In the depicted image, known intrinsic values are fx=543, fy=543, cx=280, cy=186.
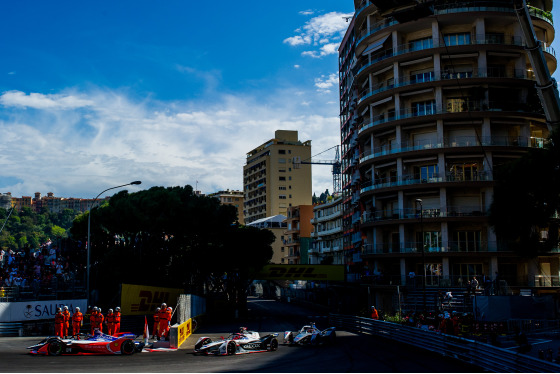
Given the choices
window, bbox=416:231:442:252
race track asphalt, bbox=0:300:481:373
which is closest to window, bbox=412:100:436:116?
window, bbox=416:231:442:252

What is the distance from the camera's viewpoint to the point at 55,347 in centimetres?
2086

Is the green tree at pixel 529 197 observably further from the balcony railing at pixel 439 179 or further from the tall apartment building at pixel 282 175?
the tall apartment building at pixel 282 175

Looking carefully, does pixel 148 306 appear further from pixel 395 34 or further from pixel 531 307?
pixel 395 34

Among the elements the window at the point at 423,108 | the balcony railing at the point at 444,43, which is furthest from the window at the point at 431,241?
the balcony railing at the point at 444,43

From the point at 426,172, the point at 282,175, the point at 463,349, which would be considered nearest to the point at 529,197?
the point at 463,349

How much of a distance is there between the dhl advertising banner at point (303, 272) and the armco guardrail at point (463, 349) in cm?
2398

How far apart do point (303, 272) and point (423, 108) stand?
20448mm

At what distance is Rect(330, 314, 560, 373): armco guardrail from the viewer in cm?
1526

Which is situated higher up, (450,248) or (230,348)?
(450,248)

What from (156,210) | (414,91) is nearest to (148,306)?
(156,210)

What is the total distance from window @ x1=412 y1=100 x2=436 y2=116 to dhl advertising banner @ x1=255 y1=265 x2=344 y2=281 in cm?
1805

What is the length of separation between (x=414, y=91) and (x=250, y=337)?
109 ft

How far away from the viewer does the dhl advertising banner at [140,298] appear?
104 ft

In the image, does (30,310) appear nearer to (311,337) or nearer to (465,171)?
(311,337)
